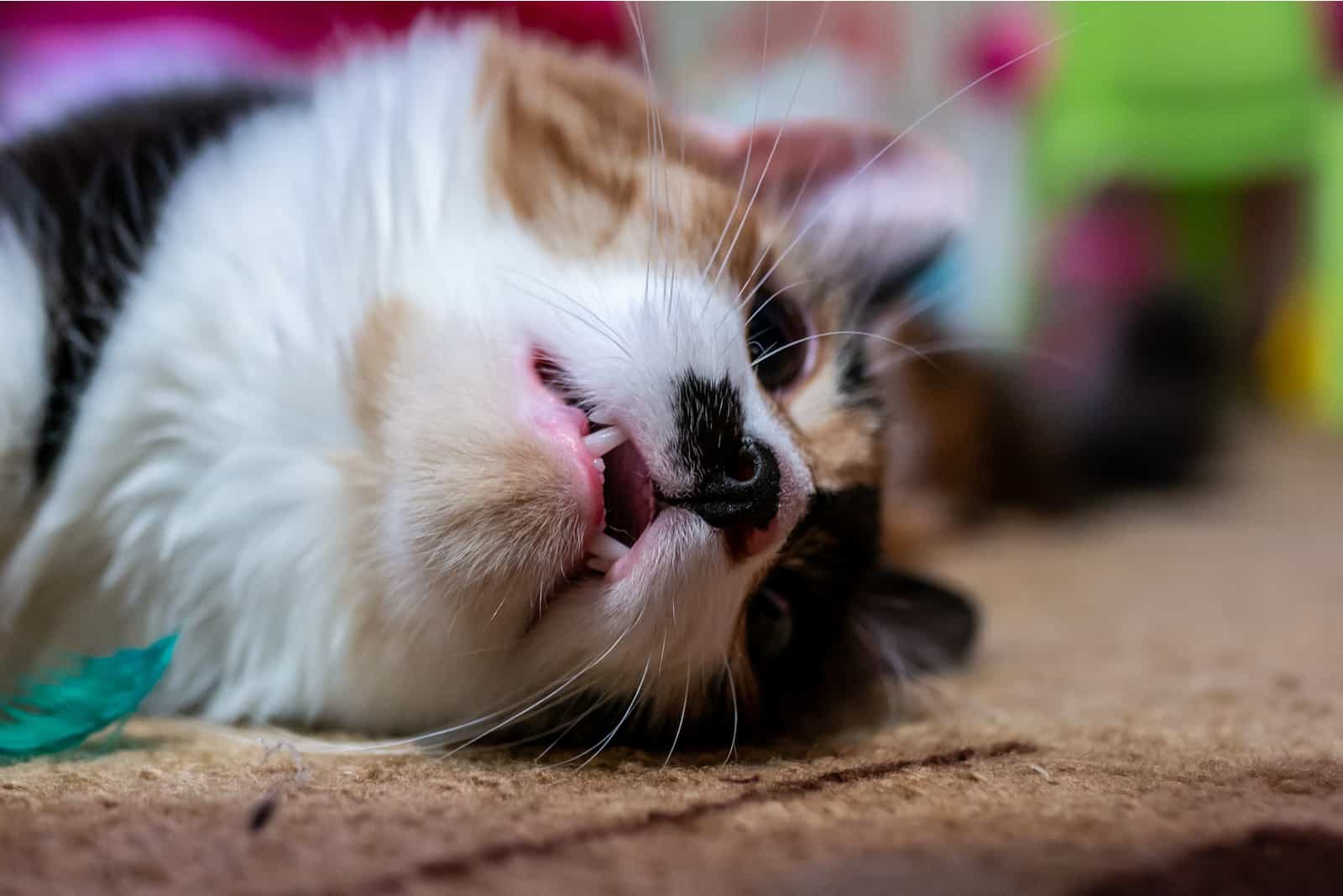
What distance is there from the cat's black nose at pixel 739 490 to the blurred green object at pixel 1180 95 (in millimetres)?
2722

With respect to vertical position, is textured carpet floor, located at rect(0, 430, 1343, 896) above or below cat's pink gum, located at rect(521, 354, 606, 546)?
below

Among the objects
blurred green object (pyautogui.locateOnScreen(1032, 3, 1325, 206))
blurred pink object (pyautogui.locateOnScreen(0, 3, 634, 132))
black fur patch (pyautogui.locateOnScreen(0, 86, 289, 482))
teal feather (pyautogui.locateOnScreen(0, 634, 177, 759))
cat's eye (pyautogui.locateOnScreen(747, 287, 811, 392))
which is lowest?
teal feather (pyautogui.locateOnScreen(0, 634, 177, 759))

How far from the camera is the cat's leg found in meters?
0.81

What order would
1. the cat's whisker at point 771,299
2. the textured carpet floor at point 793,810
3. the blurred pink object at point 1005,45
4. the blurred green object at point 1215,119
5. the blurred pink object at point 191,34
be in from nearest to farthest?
the textured carpet floor at point 793,810, the cat's whisker at point 771,299, the blurred pink object at point 191,34, the blurred pink object at point 1005,45, the blurred green object at point 1215,119

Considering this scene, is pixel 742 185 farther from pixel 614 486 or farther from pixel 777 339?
pixel 614 486

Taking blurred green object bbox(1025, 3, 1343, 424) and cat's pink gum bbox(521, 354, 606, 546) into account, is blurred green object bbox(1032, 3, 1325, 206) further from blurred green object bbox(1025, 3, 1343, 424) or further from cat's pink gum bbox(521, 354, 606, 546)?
cat's pink gum bbox(521, 354, 606, 546)

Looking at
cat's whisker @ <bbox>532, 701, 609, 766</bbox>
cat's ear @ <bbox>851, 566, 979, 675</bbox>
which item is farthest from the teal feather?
cat's ear @ <bbox>851, 566, 979, 675</bbox>

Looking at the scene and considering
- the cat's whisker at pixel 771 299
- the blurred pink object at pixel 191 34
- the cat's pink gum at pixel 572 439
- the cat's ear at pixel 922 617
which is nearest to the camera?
the cat's pink gum at pixel 572 439

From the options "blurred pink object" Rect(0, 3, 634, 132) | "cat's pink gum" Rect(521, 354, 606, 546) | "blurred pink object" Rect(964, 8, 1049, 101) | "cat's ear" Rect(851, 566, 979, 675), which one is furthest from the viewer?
"blurred pink object" Rect(964, 8, 1049, 101)

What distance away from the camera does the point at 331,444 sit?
826 mm

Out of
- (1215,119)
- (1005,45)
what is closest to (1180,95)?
(1215,119)

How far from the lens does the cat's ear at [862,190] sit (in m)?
1.13

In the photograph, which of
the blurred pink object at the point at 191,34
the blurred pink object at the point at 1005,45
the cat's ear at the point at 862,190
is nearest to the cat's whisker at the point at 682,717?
the cat's ear at the point at 862,190

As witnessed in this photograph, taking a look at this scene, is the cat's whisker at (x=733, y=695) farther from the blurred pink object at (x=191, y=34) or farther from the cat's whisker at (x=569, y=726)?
the blurred pink object at (x=191, y=34)
